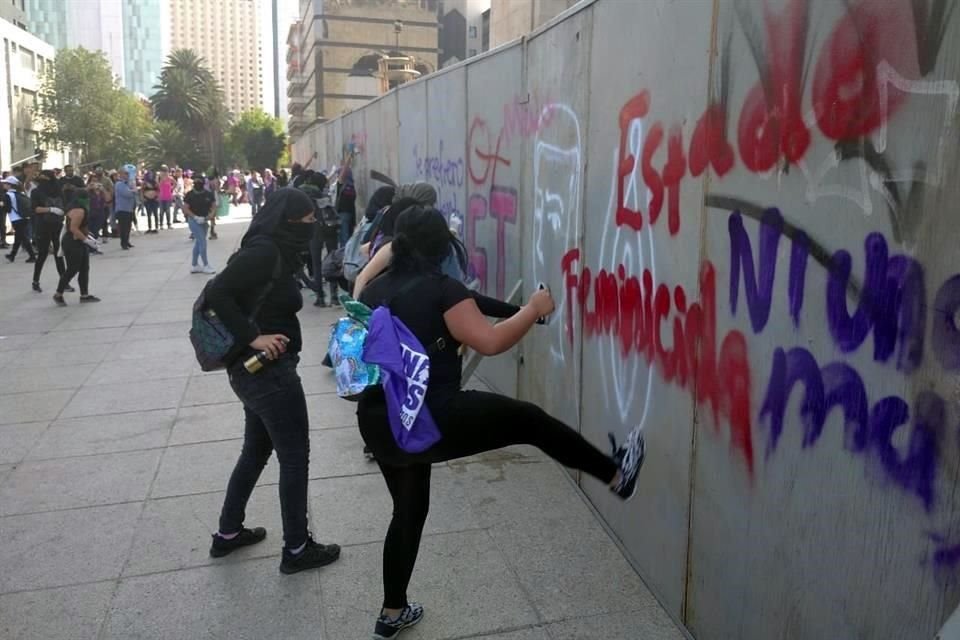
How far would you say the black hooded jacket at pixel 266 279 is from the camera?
11.2 feet

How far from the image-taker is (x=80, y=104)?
48688mm

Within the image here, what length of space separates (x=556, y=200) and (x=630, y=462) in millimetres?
1925

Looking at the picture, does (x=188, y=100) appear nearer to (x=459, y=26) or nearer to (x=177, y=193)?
(x=459, y=26)

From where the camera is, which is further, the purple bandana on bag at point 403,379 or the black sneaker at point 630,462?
the black sneaker at point 630,462

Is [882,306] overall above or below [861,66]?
below

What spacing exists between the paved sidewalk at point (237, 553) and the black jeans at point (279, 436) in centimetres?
29

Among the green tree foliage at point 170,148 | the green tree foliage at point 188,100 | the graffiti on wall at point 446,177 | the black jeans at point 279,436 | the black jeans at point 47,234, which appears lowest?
the black jeans at point 279,436

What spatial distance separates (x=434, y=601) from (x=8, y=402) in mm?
4719

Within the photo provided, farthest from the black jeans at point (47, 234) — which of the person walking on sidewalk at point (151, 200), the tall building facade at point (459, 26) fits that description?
the tall building facade at point (459, 26)

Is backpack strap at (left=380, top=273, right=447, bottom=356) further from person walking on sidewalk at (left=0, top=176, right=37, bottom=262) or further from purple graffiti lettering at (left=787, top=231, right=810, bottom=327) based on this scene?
person walking on sidewalk at (left=0, top=176, right=37, bottom=262)

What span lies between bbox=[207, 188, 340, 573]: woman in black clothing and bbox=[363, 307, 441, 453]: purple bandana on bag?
814 mm

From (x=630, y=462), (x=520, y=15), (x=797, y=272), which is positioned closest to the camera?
(x=797, y=272)

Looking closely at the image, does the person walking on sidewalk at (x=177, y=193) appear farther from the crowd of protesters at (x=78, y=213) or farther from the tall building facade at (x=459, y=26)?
the tall building facade at (x=459, y=26)

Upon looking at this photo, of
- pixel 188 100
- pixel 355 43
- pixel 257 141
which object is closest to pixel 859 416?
pixel 355 43
